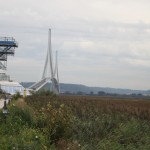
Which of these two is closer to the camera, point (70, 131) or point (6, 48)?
point (70, 131)

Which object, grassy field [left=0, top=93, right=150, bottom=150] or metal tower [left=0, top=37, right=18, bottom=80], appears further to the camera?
metal tower [left=0, top=37, right=18, bottom=80]

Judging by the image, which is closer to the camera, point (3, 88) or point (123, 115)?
point (123, 115)

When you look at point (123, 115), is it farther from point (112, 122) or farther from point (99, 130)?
point (99, 130)

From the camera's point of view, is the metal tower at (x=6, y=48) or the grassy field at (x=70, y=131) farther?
the metal tower at (x=6, y=48)

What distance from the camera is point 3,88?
79875 mm

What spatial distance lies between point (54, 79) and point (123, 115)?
91.4m

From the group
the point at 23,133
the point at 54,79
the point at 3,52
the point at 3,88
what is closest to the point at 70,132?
the point at 23,133

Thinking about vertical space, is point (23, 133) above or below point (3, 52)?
below

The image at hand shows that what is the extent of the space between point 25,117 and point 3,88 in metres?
59.2

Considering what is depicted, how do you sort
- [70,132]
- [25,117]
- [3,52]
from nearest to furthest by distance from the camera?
[70,132], [25,117], [3,52]

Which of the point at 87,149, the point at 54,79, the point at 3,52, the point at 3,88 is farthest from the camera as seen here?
the point at 54,79

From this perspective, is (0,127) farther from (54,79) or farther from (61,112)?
(54,79)

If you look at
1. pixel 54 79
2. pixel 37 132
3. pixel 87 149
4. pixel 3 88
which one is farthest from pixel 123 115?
pixel 54 79

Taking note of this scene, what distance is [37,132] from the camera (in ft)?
55.7
